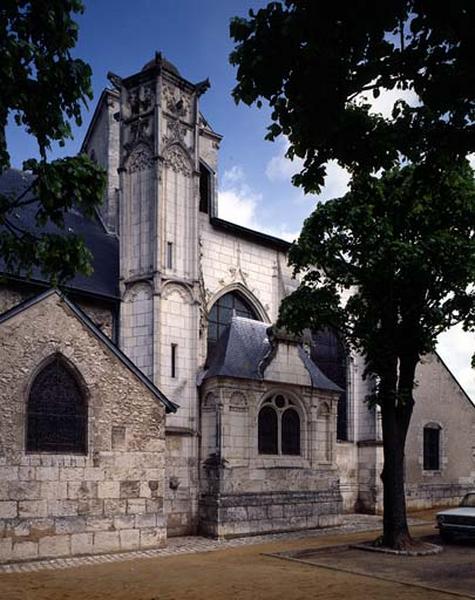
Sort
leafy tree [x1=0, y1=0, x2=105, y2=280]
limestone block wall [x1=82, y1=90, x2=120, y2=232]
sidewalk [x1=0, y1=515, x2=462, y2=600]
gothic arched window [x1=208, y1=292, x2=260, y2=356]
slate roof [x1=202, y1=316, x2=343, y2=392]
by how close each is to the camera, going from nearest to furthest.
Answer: leafy tree [x1=0, y1=0, x2=105, y2=280], sidewalk [x1=0, y1=515, x2=462, y2=600], slate roof [x1=202, y1=316, x2=343, y2=392], gothic arched window [x1=208, y1=292, x2=260, y2=356], limestone block wall [x1=82, y1=90, x2=120, y2=232]

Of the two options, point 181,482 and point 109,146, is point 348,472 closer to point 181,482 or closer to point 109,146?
point 181,482

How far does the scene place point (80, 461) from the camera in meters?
14.4

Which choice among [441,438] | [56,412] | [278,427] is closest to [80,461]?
[56,412]

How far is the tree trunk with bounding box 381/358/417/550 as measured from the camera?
602 inches

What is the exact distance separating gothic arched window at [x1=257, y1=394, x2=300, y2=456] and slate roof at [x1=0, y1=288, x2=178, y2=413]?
3.33m

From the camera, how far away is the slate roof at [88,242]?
17562mm

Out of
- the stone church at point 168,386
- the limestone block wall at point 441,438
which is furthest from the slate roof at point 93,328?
Answer: the limestone block wall at point 441,438

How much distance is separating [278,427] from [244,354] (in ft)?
7.24

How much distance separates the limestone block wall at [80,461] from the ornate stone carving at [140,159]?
5592 millimetres

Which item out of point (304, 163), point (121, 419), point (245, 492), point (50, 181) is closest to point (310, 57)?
point (304, 163)

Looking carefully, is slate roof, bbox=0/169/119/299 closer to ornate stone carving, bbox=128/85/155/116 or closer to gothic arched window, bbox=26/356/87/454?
gothic arched window, bbox=26/356/87/454

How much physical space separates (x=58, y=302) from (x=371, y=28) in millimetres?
9623

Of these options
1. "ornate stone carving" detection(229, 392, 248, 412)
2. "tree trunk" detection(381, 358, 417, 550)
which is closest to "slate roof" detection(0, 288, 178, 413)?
"ornate stone carving" detection(229, 392, 248, 412)

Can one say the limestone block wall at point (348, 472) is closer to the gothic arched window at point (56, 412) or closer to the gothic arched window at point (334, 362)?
the gothic arched window at point (334, 362)
